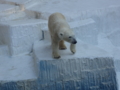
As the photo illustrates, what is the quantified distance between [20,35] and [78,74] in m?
1.13

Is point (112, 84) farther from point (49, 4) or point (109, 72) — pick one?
point (49, 4)

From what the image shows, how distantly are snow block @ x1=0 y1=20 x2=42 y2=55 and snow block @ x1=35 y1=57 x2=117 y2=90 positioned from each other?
790mm

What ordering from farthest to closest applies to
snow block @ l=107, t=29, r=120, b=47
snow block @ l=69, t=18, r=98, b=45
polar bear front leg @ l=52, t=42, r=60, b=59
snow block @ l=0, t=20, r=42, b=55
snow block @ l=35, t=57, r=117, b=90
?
snow block @ l=107, t=29, r=120, b=47, snow block @ l=69, t=18, r=98, b=45, snow block @ l=0, t=20, r=42, b=55, snow block @ l=35, t=57, r=117, b=90, polar bear front leg @ l=52, t=42, r=60, b=59

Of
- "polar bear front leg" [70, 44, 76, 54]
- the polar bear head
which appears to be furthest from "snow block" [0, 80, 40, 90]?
the polar bear head

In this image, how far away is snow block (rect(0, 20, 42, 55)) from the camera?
3.65m

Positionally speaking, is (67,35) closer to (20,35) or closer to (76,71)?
(76,71)

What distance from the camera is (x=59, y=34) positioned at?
9.05ft

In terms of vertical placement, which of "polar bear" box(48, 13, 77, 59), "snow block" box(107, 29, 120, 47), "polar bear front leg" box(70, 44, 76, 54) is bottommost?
"snow block" box(107, 29, 120, 47)

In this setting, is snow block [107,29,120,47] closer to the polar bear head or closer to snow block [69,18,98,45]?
snow block [69,18,98,45]

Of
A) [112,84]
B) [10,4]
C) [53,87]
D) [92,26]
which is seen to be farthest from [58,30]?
[10,4]

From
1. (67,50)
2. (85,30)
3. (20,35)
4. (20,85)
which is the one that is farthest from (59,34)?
(85,30)

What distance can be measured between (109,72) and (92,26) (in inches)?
42.4

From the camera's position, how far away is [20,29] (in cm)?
367

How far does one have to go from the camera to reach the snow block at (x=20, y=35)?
12.0 feet
